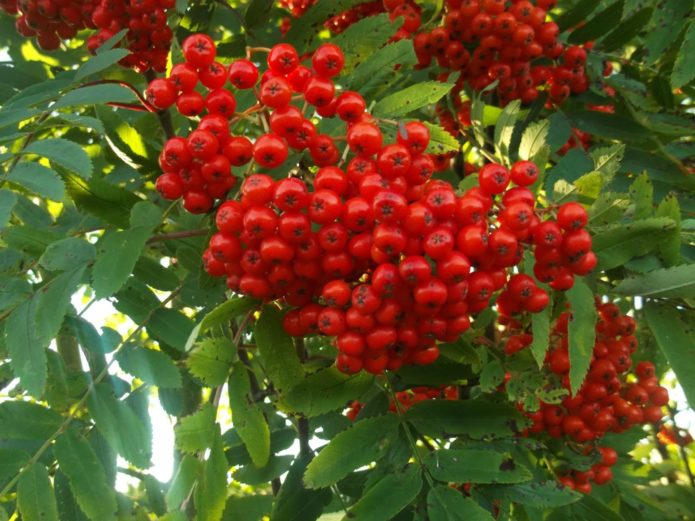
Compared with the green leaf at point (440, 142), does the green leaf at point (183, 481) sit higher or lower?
lower

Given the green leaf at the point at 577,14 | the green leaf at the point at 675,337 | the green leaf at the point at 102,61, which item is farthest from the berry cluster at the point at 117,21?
the green leaf at the point at 675,337

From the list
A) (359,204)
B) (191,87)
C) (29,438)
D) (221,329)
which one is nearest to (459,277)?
(359,204)

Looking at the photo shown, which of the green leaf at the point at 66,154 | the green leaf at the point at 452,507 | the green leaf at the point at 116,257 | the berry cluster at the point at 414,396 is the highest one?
the green leaf at the point at 66,154

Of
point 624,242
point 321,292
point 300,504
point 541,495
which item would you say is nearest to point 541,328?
point 624,242

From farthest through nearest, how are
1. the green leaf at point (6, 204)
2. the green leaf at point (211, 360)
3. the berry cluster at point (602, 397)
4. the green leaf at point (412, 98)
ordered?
the berry cluster at point (602, 397) < the green leaf at point (412, 98) < the green leaf at point (211, 360) < the green leaf at point (6, 204)

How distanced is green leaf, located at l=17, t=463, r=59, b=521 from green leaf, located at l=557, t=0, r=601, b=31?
2402mm

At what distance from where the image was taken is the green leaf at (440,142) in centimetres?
212

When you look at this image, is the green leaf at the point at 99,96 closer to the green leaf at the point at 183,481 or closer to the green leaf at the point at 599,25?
the green leaf at the point at 183,481

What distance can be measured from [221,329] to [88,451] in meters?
0.46

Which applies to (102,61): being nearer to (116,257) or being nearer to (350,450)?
(116,257)

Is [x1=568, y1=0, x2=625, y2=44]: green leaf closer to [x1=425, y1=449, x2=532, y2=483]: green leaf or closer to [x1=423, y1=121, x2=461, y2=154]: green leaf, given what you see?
[x1=423, y1=121, x2=461, y2=154]: green leaf

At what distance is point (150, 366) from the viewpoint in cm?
201

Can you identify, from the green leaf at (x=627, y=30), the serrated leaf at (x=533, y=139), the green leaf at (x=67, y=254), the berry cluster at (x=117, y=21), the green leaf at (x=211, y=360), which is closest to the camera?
the green leaf at (x=211, y=360)

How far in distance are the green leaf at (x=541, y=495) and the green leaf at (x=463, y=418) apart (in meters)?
0.18
